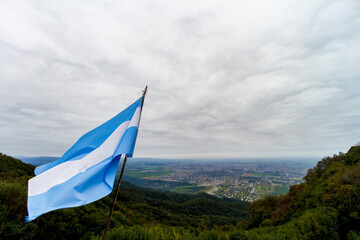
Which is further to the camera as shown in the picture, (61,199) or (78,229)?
(78,229)

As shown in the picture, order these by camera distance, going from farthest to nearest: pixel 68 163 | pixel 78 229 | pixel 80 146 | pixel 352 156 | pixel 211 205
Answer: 1. pixel 211 205
2. pixel 352 156
3. pixel 78 229
4. pixel 80 146
5. pixel 68 163

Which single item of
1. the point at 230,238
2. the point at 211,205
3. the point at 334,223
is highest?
the point at 230,238

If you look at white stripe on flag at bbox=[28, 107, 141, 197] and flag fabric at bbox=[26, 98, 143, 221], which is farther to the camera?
white stripe on flag at bbox=[28, 107, 141, 197]

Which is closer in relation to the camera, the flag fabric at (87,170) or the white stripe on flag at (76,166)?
the flag fabric at (87,170)

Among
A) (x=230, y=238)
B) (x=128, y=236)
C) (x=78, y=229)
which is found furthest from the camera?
(x=78, y=229)

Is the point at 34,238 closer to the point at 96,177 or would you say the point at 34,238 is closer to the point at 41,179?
the point at 41,179

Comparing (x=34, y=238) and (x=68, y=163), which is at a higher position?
(x=68, y=163)

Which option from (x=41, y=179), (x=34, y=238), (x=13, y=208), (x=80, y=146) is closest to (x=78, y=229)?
(x=34, y=238)

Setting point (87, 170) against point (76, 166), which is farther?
point (76, 166)
